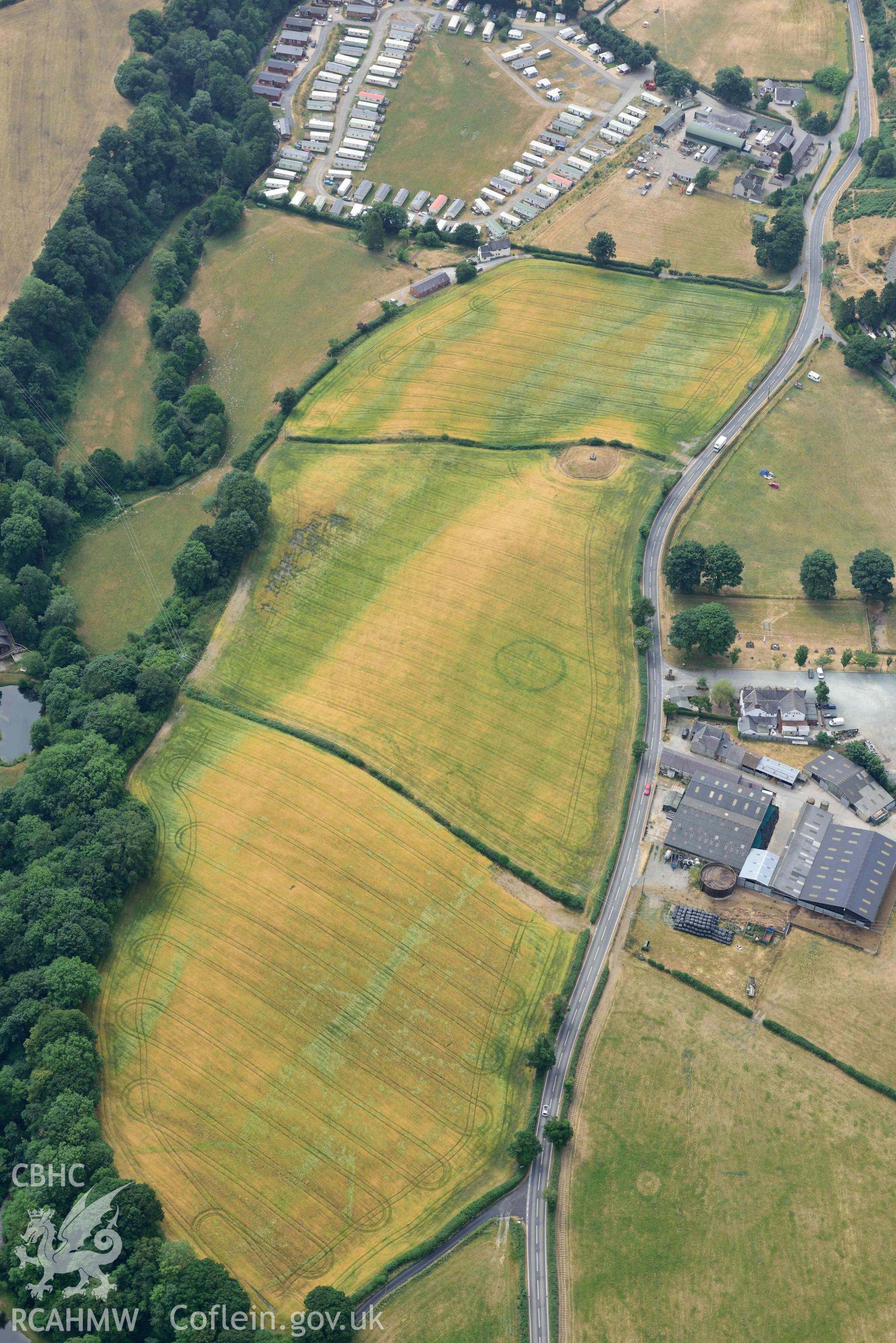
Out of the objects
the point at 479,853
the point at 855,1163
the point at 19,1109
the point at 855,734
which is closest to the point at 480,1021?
the point at 479,853

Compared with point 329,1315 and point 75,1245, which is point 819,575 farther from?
point 75,1245

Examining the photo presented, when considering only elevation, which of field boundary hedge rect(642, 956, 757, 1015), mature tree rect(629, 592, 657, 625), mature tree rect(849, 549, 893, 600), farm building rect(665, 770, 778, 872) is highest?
mature tree rect(849, 549, 893, 600)

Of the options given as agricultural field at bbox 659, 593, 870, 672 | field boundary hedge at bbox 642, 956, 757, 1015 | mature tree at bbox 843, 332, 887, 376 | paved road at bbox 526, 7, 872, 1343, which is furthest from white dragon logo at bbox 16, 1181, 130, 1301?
mature tree at bbox 843, 332, 887, 376

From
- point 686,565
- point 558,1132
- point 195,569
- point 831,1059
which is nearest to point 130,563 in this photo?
point 195,569

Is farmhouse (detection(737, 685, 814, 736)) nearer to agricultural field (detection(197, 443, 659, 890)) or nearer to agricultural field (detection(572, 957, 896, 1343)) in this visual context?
agricultural field (detection(197, 443, 659, 890))

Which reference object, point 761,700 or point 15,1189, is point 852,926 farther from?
point 15,1189
